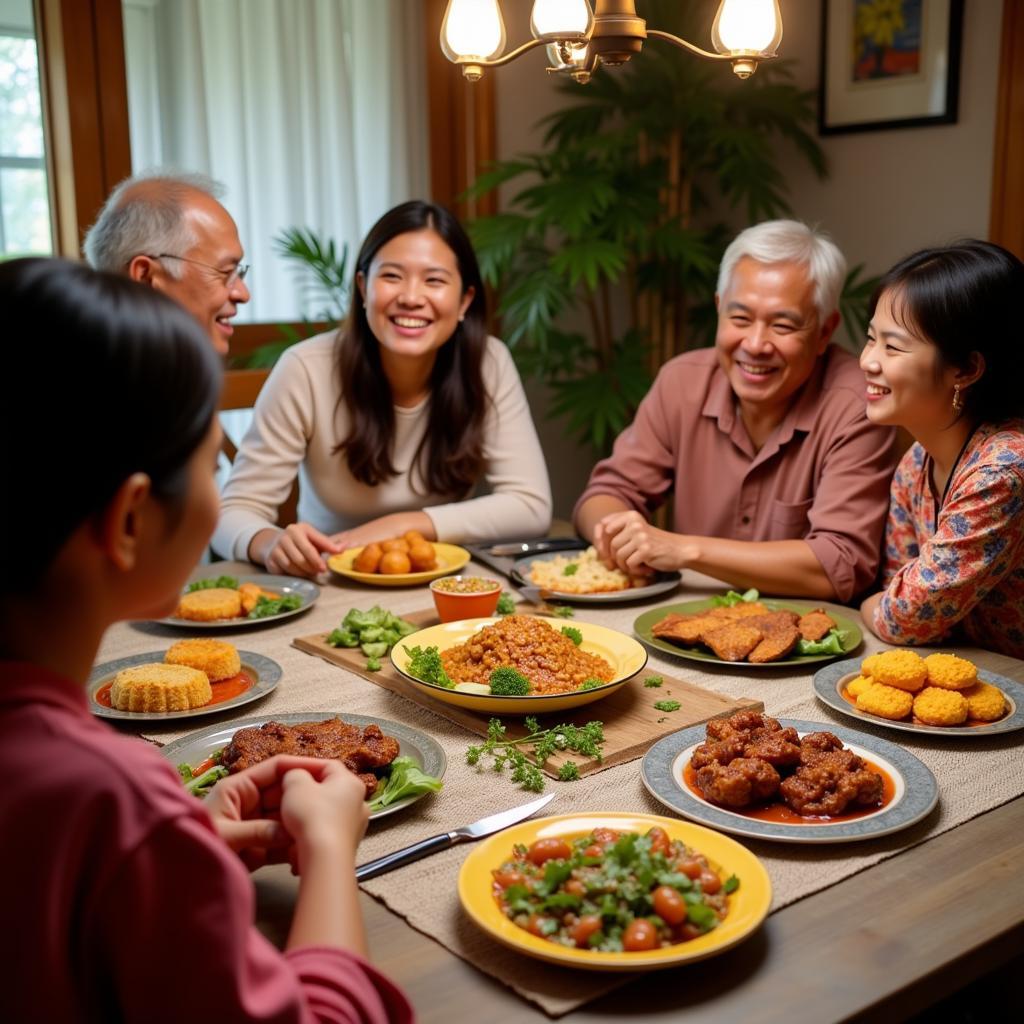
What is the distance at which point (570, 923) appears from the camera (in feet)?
3.37

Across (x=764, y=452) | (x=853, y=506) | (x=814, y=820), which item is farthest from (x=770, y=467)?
(x=814, y=820)

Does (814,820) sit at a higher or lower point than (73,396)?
lower

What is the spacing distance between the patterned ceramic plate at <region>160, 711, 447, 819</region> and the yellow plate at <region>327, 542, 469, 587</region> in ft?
2.47

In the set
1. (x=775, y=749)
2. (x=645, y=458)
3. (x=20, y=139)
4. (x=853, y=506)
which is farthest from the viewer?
(x=20, y=139)

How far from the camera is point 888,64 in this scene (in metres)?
4.01

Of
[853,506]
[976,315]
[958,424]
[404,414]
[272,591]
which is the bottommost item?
[272,591]

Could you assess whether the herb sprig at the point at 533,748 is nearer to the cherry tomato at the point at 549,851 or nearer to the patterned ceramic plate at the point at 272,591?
the cherry tomato at the point at 549,851

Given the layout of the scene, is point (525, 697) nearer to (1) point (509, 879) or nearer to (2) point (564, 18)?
(1) point (509, 879)

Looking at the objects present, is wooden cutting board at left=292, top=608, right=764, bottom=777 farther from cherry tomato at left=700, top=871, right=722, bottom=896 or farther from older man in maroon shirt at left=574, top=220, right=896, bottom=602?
older man in maroon shirt at left=574, top=220, right=896, bottom=602

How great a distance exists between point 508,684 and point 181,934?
2.72 ft

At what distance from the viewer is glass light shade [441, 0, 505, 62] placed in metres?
1.81

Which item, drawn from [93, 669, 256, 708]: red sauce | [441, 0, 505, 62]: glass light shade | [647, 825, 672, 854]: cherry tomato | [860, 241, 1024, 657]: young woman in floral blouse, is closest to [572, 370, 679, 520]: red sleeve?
[860, 241, 1024, 657]: young woman in floral blouse

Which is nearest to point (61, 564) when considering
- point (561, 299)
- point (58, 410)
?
point (58, 410)

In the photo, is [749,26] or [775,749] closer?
[775,749]
